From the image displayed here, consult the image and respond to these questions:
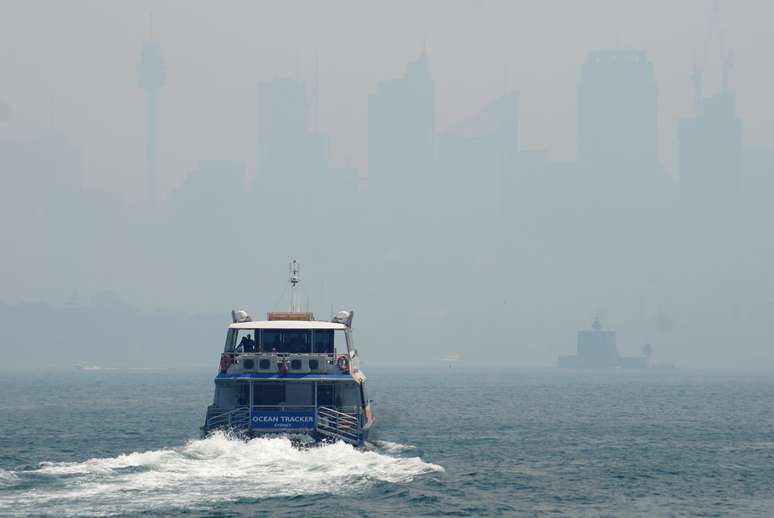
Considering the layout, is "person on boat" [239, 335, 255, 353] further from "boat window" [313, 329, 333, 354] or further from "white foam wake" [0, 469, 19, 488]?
"white foam wake" [0, 469, 19, 488]

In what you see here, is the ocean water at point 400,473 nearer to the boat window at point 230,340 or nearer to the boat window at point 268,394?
the boat window at point 268,394

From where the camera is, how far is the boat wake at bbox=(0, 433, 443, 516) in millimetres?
44562

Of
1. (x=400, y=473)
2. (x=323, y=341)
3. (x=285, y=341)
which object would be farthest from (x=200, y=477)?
(x=323, y=341)

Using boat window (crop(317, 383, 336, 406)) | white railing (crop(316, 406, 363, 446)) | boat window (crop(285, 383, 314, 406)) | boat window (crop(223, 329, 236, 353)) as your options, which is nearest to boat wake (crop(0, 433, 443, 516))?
white railing (crop(316, 406, 363, 446))

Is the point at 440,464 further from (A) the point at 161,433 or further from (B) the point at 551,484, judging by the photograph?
(A) the point at 161,433

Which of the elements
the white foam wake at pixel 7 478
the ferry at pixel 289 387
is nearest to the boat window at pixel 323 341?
the ferry at pixel 289 387

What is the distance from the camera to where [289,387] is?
58250mm

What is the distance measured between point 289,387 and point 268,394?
113 cm

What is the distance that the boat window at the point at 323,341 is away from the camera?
6175cm

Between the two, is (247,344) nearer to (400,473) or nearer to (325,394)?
(325,394)

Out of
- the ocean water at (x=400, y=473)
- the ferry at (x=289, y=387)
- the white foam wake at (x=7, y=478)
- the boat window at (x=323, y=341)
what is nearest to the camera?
the ocean water at (x=400, y=473)

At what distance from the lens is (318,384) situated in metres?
59.3

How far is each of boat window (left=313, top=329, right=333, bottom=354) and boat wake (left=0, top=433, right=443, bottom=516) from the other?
7.01 metres

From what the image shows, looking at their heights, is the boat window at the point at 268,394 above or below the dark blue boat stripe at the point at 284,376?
below
